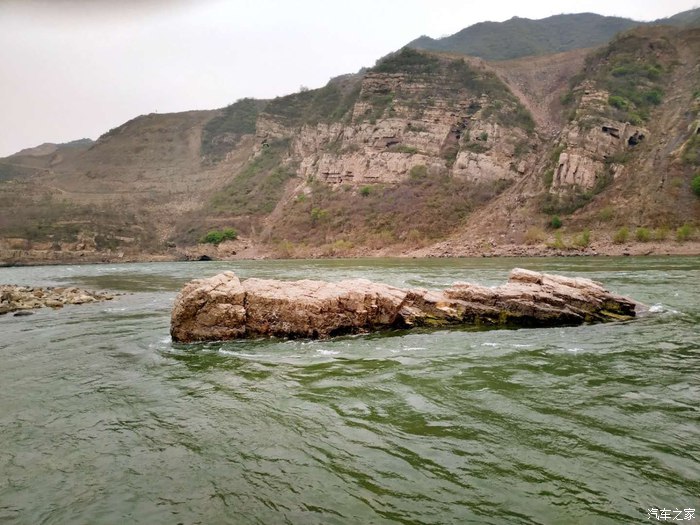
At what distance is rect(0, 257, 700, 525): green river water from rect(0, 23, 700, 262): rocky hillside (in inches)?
1961

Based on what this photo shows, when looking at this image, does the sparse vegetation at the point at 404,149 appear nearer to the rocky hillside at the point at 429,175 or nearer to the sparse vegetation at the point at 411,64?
the rocky hillside at the point at 429,175

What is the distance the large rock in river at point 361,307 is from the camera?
12.9 m

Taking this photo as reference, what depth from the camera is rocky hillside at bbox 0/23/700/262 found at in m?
61.2

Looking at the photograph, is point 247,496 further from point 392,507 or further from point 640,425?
point 640,425

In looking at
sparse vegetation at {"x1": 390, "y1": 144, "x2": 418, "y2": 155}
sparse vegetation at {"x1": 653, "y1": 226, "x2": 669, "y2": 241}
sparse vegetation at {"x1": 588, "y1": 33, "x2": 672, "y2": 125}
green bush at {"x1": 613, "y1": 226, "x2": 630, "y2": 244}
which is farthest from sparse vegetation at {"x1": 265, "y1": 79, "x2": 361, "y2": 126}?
sparse vegetation at {"x1": 653, "y1": 226, "x2": 669, "y2": 241}

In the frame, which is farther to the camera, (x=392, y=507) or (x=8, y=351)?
(x=8, y=351)

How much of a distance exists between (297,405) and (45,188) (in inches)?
4925

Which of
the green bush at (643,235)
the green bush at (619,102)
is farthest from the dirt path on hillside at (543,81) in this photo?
the green bush at (643,235)

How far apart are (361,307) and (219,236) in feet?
261

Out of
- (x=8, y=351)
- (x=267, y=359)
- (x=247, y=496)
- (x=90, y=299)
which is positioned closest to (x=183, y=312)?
(x=267, y=359)

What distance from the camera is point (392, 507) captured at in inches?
183

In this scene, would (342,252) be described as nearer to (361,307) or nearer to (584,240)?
(584,240)

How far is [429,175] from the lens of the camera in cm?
8238

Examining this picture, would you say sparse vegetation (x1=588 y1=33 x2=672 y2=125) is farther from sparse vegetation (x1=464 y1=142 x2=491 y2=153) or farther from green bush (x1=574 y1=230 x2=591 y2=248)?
green bush (x1=574 y1=230 x2=591 y2=248)
